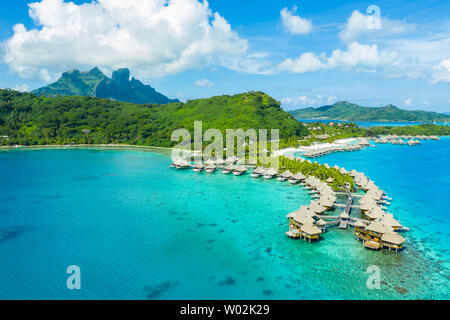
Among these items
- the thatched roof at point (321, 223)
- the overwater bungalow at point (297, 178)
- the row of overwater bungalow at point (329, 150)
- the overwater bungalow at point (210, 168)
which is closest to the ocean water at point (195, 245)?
the thatched roof at point (321, 223)

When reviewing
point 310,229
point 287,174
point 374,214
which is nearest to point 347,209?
point 374,214

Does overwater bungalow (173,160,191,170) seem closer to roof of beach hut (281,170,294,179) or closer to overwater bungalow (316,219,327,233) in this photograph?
roof of beach hut (281,170,294,179)

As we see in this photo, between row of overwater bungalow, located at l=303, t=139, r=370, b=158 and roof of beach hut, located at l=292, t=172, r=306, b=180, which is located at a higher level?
row of overwater bungalow, located at l=303, t=139, r=370, b=158

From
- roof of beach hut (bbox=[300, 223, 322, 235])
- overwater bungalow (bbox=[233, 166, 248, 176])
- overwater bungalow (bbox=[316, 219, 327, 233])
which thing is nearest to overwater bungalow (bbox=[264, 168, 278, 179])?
overwater bungalow (bbox=[233, 166, 248, 176])

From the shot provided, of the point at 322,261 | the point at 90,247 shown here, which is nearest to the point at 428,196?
the point at 322,261

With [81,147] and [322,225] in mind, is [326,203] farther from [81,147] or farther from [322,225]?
[81,147]

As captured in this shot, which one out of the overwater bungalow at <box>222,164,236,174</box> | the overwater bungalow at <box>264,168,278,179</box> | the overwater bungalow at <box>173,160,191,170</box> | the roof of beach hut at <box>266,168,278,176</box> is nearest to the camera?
the overwater bungalow at <box>264,168,278,179</box>
